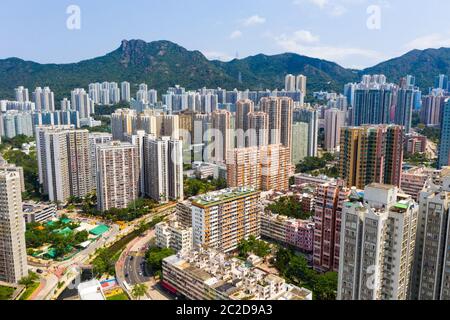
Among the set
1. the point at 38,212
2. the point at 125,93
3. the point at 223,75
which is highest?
the point at 223,75

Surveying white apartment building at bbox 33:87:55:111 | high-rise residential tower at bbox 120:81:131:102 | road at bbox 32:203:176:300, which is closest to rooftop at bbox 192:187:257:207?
road at bbox 32:203:176:300

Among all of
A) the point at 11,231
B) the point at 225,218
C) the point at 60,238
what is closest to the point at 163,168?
the point at 60,238

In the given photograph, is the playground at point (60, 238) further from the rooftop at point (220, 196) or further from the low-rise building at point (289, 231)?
the low-rise building at point (289, 231)

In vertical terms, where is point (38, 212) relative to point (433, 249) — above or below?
below

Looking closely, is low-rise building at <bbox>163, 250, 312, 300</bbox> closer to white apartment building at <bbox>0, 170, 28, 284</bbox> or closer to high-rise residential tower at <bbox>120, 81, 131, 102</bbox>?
white apartment building at <bbox>0, 170, 28, 284</bbox>

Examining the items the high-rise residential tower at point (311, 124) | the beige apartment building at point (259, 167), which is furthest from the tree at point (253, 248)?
the high-rise residential tower at point (311, 124)

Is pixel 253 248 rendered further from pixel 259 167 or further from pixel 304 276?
pixel 259 167

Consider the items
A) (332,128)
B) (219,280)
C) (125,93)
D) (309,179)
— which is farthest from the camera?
(125,93)
